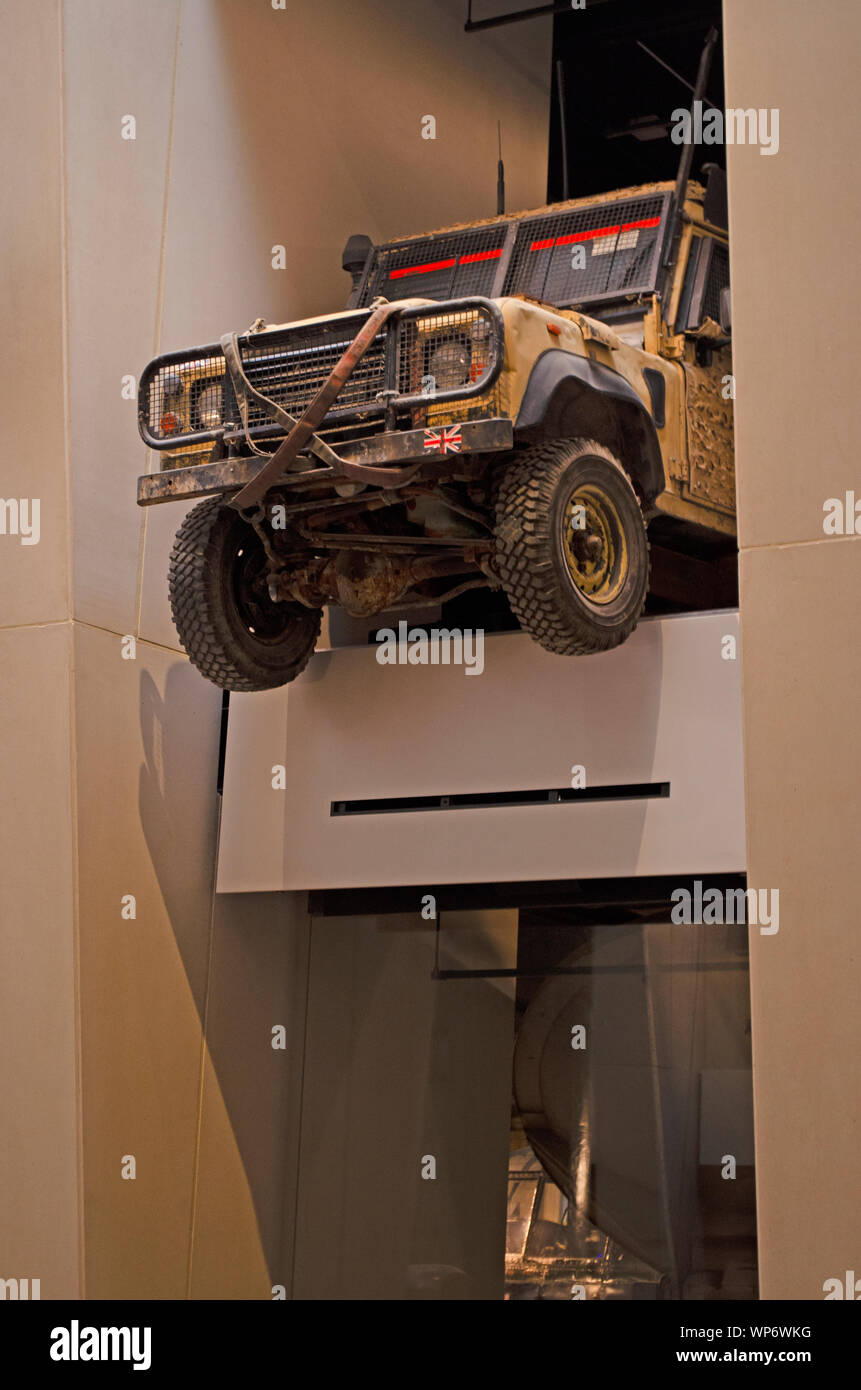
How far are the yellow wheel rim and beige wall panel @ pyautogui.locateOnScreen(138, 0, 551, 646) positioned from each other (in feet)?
7.25

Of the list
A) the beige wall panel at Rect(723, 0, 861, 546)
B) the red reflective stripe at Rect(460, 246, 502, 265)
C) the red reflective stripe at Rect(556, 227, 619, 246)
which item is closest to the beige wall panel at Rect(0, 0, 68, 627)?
the red reflective stripe at Rect(460, 246, 502, 265)

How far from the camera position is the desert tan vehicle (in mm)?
5766

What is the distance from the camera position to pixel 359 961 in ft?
27.1

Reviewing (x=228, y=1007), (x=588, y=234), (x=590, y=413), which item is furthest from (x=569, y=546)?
(x=228, y=1007)

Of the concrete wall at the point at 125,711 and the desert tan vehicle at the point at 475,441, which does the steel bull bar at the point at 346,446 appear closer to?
the desert tan vehicle at the point at 475,441

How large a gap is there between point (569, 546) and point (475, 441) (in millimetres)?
680

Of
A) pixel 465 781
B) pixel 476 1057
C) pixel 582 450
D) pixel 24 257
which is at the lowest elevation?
pixel 476 1057

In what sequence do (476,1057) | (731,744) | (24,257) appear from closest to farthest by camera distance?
(731,744) < (24,257) < (476,1057)

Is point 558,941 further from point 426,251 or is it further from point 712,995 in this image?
point 426,251

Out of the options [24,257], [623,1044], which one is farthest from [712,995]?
[24,257]

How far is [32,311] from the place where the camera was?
7160 millimetres

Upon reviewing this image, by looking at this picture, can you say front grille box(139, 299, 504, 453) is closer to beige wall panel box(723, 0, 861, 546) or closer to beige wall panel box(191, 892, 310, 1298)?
beige wall panel box(723, 0, 861, 546)

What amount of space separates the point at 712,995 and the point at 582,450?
8.40ft

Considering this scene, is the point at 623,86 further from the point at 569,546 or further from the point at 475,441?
the point at 475,441
